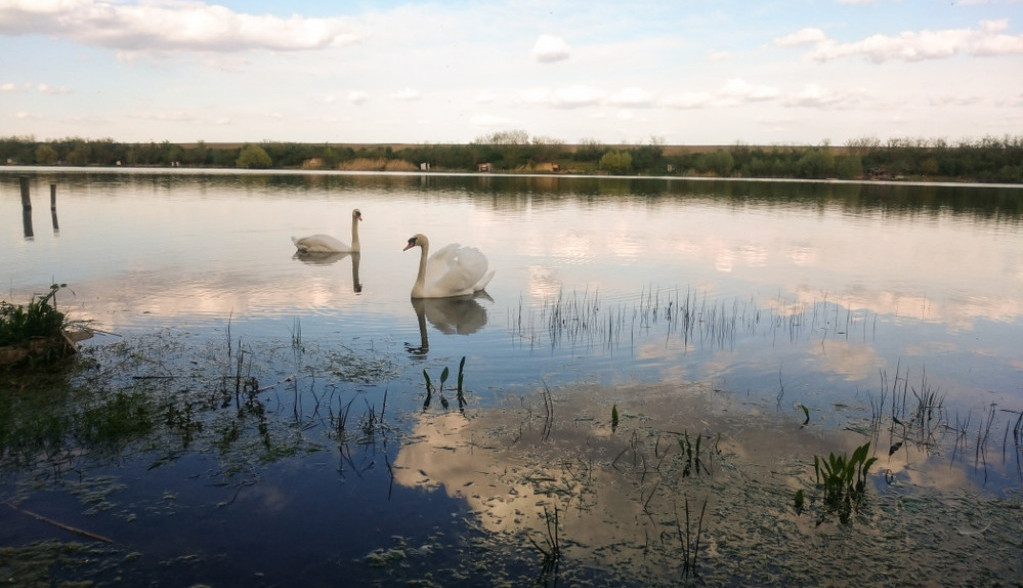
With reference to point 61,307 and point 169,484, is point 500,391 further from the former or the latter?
point 61,307

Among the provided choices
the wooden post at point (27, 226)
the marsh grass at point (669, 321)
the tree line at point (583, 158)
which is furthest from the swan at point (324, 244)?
the tree line at point (583, 158)

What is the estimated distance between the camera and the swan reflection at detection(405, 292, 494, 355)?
812 cm

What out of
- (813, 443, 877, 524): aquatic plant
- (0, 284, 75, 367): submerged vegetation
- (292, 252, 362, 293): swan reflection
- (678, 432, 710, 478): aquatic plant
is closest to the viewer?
(813, 443, 877, 524): aquatic plant

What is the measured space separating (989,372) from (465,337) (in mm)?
5262

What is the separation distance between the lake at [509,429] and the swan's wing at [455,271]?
236 millimetres

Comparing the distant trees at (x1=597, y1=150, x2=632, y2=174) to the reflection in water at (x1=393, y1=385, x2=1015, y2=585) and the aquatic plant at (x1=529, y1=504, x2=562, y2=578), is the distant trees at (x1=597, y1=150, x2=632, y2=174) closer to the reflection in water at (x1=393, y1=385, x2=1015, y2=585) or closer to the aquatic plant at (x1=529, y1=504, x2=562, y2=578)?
→ the reflection in water at (x1=393, y1=385, x2=1015, y2=585)

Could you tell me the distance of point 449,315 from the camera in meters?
9.27

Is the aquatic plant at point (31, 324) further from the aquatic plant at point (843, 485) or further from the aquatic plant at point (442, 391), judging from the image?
the aquatic plant at point (843, 485)

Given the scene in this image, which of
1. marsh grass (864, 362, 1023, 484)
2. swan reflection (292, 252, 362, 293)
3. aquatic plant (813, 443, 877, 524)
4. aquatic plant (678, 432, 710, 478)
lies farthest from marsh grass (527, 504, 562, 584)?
swan reflection (292, 252, 362, 293)

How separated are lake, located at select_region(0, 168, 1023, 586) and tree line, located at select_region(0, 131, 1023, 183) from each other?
60.6 meters

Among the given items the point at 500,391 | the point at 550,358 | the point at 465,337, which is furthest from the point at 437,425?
the point at 465,337

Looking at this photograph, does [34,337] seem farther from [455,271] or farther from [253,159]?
[253,159]

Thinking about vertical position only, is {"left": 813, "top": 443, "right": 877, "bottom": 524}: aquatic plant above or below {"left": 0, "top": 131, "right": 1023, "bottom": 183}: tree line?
below

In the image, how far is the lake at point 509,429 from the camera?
144 inches
